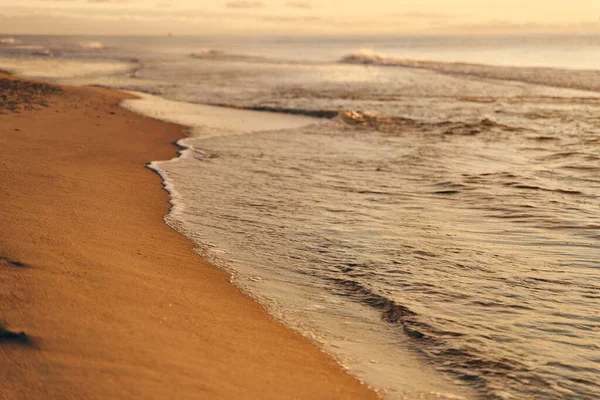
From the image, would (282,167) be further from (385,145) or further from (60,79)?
(60,79)

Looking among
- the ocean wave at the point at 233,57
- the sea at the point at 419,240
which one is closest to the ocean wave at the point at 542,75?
the sea at the point at 419,240

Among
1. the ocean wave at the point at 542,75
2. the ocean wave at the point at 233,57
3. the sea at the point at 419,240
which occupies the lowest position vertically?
the sea at the point at 419,240

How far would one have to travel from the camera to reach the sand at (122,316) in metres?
3.40

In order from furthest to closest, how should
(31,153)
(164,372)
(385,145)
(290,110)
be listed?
(290,110) → (385,145) → (31,153) → (164,372)

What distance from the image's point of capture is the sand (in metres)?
3.40

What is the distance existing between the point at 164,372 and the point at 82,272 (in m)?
1.53

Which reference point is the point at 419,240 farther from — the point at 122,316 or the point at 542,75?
the point at 542,75

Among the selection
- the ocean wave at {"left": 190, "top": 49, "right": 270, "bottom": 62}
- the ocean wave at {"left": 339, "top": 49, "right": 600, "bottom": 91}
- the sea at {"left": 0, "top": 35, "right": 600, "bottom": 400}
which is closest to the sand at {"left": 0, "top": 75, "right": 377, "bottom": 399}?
the sea at {"left": 0, "top": 35, "right": 600, "bottom": 400}

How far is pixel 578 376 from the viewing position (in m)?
3.97

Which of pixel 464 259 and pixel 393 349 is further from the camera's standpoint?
pixel 464 259

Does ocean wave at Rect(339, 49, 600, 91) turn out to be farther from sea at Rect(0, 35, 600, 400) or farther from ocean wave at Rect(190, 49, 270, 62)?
ocean wave at Rect(190, 49, 270, 62)

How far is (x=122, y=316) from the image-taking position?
4070mm

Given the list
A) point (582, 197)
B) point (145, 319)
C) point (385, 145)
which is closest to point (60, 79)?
point (385, 145)

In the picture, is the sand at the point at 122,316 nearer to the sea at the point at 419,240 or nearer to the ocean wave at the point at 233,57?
the sea at the point at 419,240
